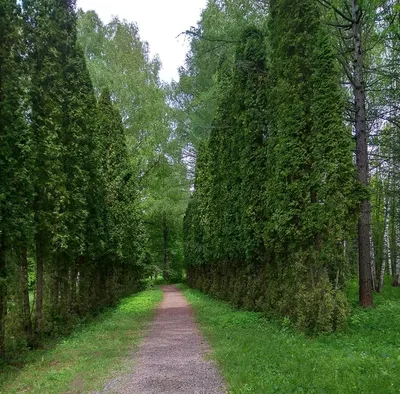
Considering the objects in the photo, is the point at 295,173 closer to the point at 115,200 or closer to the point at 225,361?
the point at 225,361

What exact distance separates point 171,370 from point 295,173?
5.61 metres

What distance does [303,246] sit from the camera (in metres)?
9.81

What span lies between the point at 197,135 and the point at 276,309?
12662mm

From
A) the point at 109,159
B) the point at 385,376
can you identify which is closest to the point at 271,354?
the point at 385,376

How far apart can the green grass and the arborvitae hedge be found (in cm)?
76

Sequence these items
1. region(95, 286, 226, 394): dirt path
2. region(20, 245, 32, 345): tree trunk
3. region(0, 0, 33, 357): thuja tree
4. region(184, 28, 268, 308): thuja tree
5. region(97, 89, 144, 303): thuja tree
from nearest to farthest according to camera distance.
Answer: region(95, 286, 226, 394): dirt path < region(0, 0, 33, 357): thuja tree < region(20, 245, 32, 345): tree trunk < region(184, 28, 268, 308): thuja tree < region(97, 89, 144, 303): thuja tree

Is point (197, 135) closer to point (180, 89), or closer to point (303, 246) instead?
point (180, 89)

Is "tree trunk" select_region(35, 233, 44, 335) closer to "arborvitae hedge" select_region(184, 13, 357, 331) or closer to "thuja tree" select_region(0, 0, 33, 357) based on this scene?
"thuja tree" select_region(0, 0, 33, 357)

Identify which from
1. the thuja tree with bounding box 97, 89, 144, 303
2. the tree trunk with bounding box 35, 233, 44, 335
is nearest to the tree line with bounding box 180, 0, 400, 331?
the thuja tree with bounding box 97, 89, 144, 303

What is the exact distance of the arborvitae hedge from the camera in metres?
8.92

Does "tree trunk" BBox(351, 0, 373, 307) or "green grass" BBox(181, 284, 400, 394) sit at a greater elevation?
"tree trunk" BBox(351, 0, 373, 307)

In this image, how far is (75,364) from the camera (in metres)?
7.33

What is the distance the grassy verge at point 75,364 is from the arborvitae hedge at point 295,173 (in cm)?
419

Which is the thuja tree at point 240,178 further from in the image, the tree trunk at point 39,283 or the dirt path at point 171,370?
the tree trunk at point 39,283
